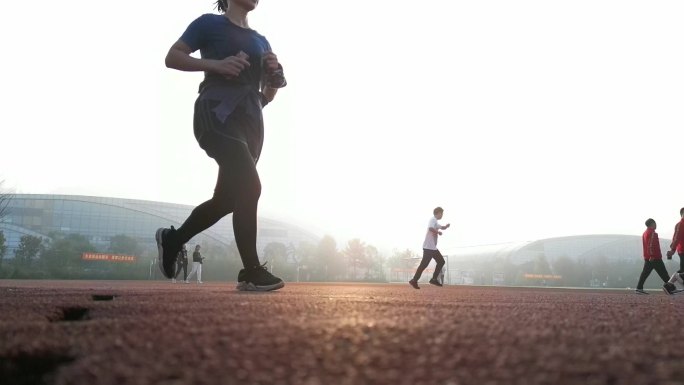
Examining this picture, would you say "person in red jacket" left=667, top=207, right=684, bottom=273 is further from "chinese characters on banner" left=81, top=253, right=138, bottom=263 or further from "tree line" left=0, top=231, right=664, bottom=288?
"chinese characters on banner" left=81, top=253, right=138, bottom=263

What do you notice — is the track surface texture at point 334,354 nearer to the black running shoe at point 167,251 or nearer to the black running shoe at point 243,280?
the black running shoe at point 243,280

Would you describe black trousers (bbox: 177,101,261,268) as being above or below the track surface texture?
above

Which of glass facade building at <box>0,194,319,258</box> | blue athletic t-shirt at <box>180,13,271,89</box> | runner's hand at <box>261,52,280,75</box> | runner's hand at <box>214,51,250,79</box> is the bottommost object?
runner's hand at <box>214,51,250,79</box>

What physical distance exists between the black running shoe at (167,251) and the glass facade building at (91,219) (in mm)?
62182

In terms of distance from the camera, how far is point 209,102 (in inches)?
127

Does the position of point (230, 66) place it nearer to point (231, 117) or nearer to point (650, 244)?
point (231, 117)

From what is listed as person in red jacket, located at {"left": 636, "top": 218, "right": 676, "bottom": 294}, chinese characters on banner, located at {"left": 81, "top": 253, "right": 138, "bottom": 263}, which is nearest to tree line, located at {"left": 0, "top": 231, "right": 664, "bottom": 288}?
chinese characters on banner, located at {"left": 81, "top": 253, "right": 138, "bottom": 263}

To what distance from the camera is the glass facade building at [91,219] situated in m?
65.6

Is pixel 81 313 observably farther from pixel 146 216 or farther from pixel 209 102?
pixel 146 216

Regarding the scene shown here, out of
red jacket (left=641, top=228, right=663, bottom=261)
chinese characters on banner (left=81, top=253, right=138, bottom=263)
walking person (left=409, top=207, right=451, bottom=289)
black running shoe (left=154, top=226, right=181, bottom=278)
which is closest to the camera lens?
black running shoe (left=154, top=226, right=181, bottom=278)

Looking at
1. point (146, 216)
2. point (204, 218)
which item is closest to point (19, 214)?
point (146, 216)

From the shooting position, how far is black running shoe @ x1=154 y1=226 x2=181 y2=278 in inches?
137

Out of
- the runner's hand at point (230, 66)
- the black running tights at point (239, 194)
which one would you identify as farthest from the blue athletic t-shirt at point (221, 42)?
the black running tights at point (239, 194)

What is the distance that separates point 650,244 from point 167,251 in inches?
383
